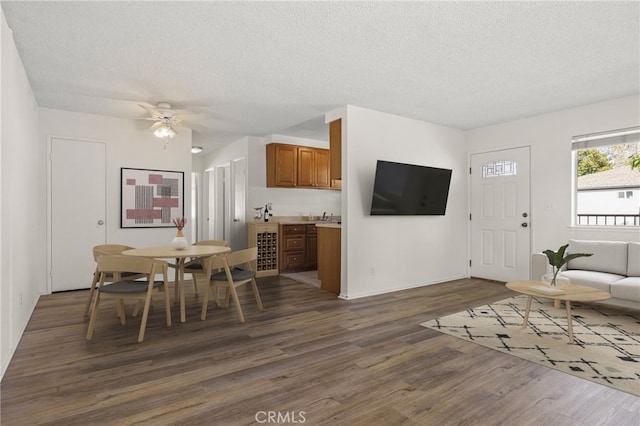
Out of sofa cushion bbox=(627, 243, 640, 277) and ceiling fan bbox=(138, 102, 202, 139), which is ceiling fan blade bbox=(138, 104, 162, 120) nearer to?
ceiling fan bbox=(138, 102, 202, 139)

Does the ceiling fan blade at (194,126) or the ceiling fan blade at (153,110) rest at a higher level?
the ceiling fan blade at (194,126)

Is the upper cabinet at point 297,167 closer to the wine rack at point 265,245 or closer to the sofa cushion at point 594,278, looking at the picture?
the wine rack at point 265,245

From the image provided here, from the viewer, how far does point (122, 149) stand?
530 centimetres

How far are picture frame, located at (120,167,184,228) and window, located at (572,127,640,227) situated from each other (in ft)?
19.4

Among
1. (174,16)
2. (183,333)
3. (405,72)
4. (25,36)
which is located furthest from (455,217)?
(25,36)

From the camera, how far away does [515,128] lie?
5.48 m

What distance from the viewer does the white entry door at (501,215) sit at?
5.39 m

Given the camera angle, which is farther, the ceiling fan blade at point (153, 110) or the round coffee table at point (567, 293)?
the ceiling fan blade at point (153, 110)

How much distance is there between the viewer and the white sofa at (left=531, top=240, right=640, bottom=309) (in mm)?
3672

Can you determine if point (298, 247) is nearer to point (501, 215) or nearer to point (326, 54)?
point (501, 215)

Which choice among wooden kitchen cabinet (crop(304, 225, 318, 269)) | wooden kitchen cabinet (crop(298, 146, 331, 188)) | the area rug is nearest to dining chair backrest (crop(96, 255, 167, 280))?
the area rug

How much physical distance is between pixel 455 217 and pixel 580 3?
395 cm

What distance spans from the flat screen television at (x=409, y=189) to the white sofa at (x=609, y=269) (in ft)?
5.20

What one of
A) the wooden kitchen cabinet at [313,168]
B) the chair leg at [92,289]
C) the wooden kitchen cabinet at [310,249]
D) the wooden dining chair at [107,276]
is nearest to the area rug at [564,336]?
the wooden dining chair at [107,276]
